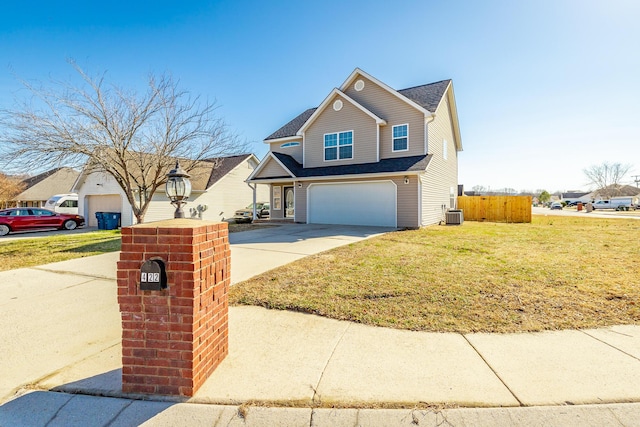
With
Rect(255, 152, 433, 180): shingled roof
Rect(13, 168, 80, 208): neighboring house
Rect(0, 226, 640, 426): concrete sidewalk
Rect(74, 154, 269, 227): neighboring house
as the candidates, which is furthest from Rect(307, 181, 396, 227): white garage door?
Rect(13, 168, 80, 208): neighboring house

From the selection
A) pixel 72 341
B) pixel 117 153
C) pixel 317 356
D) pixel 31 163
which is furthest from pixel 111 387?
pixel 31 163

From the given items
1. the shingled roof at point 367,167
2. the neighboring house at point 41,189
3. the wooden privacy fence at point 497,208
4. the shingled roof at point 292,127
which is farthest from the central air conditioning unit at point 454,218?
the neighboring house at point 41,189

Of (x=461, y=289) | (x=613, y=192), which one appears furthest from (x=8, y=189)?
(x=613, y=192)

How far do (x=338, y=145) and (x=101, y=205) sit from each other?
1706 centimetres

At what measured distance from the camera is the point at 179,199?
13.1 ft

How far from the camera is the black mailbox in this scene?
241 centimetres

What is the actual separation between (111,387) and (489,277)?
597 centimetres

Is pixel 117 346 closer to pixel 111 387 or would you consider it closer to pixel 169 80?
pixel 111 387

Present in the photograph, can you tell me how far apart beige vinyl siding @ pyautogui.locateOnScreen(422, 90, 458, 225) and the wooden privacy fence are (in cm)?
283

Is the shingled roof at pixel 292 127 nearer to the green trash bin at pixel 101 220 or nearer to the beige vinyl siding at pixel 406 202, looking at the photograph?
the beige vinyl siding at pixel 406 202

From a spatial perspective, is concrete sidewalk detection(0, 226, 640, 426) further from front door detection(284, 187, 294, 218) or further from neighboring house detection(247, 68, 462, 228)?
front door detection(284, 187, 294, 218)

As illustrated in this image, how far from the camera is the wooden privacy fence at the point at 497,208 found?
19.8m

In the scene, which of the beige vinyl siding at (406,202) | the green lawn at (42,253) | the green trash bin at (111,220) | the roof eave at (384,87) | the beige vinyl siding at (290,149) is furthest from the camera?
the beige vinyl siding at (290,149)

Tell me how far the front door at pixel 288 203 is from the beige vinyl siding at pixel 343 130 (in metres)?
2.55
